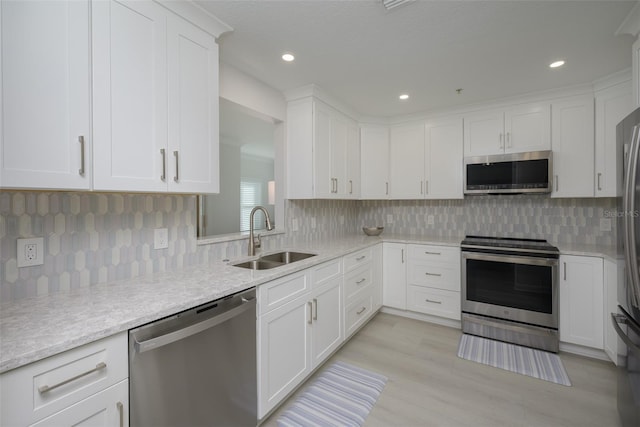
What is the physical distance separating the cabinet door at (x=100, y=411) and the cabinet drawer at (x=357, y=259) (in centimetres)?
179

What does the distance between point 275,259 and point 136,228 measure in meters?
1.13

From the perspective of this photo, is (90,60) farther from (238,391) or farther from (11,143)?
(238,391)

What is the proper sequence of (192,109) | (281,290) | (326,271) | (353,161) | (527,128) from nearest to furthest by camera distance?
1. (192,109)
2. (281,290)
3. (326,271)
4. (527,128)
5. (353,161)

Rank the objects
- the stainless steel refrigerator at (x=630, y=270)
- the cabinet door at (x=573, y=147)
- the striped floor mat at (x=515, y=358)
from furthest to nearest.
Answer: the cabinet door at (x=573, y=147) < the striped floor mat at (x=515, y=358) < the stainless steel refrigerator at (x=630, y=270)

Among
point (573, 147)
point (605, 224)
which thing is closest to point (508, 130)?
point (573, 147)

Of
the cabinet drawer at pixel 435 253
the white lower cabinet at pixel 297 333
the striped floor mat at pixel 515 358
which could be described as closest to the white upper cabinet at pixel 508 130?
the cabinet drawer at pixel 435 253

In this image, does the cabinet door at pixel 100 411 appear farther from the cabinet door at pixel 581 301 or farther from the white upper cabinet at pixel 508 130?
the white upper cabinet at pixel 508 130

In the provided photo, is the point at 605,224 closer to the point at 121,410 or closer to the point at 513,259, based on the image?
the point at 513,259

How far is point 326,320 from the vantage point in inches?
88.2

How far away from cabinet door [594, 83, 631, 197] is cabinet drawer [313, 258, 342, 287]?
2.51m

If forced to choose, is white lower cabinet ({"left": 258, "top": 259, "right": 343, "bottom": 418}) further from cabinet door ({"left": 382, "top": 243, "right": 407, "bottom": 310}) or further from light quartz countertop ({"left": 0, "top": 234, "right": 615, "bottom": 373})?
cabinet door ({"left": 382, "top": 243, "right": 407, "bottom": 310})

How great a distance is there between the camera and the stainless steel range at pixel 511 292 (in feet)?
8.24

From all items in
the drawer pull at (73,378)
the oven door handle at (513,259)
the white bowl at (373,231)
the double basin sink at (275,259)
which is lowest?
the drawer pull at (73,378)

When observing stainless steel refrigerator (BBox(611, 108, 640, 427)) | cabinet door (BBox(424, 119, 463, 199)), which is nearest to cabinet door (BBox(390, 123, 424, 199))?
cabinet door (BBox(424, 119, 463, 199))
